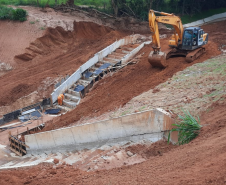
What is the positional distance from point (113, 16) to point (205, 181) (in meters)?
24.9

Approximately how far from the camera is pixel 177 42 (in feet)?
62.3

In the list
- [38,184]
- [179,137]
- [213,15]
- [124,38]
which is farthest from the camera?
[213,15]

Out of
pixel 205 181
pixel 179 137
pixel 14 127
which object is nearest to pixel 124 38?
pixel 14 127

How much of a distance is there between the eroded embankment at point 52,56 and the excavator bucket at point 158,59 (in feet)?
20.2

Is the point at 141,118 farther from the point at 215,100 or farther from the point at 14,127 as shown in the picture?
the point at 14,127

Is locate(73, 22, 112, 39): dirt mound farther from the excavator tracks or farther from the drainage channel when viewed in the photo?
the excavator tracks

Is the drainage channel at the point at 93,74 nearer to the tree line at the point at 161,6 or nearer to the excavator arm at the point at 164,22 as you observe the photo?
the excavator arm at the point at 164,22

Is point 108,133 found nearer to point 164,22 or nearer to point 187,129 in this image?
point 187,129

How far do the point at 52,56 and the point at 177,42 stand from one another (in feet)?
33.3

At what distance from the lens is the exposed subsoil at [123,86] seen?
1524cm

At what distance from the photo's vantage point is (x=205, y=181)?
6.25 metres

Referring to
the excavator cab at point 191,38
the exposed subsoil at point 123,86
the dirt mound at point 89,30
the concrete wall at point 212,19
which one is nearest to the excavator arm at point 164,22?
the excavator cab at point 191,38

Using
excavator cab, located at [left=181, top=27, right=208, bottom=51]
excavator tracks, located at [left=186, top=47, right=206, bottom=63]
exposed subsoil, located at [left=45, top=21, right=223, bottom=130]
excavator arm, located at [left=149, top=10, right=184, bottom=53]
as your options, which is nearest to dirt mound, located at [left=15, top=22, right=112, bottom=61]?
exposed subsoil, located at [left=45, top=21, right=223, bottom=130]

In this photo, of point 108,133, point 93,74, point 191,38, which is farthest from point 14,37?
point 108,133
